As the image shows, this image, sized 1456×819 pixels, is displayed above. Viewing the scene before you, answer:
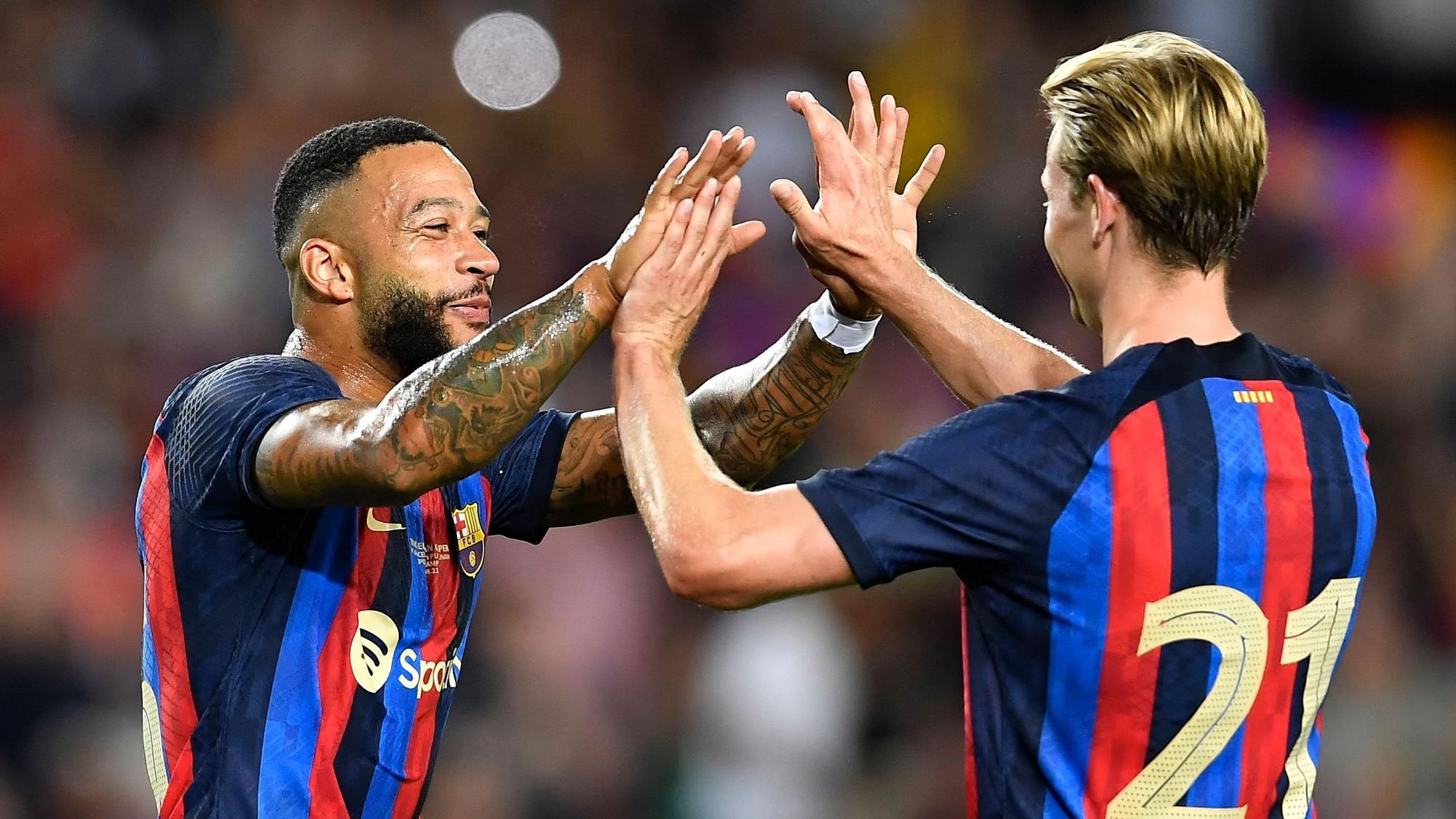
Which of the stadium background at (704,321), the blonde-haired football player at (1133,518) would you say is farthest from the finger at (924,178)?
the stadium background at (704,321)

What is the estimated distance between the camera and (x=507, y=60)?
8.48 meters

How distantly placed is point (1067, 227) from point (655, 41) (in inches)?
244

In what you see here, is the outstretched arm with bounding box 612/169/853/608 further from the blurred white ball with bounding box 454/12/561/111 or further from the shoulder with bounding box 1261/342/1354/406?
the blurred white ball with bounding box 454/12/561/111

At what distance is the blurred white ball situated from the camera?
8391mm

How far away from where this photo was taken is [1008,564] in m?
2.51

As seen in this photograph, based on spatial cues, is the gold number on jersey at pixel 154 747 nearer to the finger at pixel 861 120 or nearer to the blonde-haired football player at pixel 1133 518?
the blonde-haired football player at pixel 1133 518

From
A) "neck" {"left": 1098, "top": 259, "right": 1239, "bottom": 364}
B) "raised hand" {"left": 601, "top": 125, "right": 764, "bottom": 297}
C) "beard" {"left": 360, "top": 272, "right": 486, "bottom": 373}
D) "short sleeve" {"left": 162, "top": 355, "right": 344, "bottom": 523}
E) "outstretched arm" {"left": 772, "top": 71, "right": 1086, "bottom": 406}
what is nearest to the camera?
"neck" {"left": 1098, "top": 259, "right": 1239, "bottom": 364}

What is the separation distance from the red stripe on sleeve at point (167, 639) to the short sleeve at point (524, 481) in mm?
802

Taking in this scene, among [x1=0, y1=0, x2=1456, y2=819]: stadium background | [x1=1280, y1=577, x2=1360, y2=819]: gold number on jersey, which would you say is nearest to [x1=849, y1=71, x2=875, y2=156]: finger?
[x1=1280, y1=577, x2=1360, y2=819]: gold number on jersey

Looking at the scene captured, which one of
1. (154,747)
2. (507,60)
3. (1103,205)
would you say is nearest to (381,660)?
(154,747)

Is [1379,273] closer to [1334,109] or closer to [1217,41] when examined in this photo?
[1334,109]

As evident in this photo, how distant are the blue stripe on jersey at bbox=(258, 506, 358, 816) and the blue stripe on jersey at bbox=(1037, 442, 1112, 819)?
4.82 ft

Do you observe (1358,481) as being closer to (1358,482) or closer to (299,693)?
(1358,482)

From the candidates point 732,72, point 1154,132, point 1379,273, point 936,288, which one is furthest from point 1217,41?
point 1154,132
